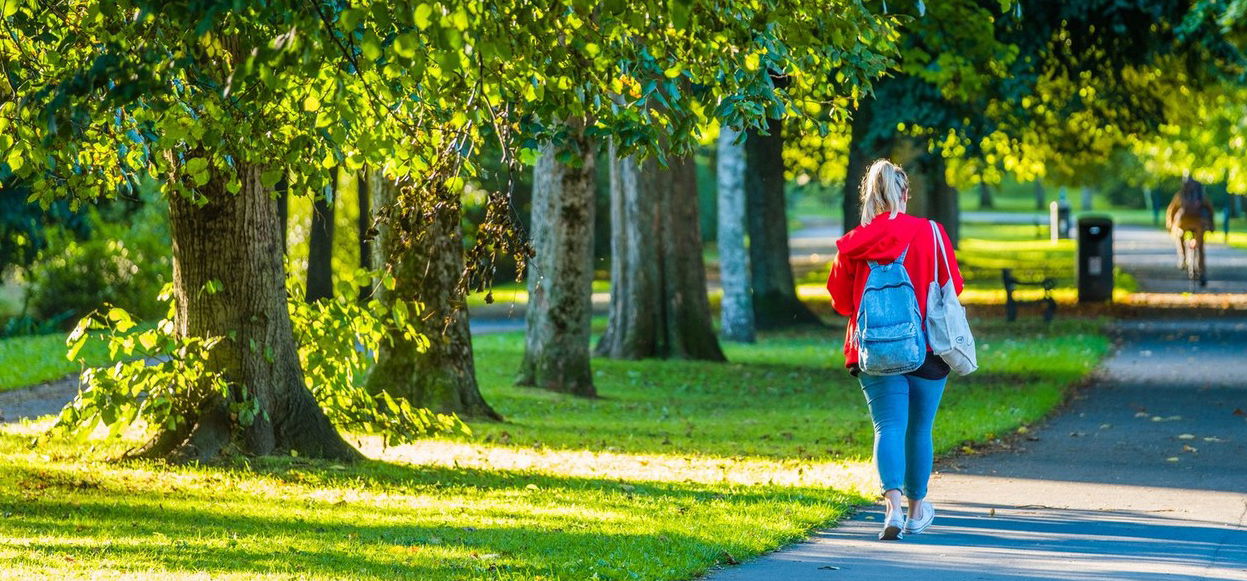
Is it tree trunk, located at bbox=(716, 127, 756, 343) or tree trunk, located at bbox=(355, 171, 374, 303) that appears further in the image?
tree trunk, located at bbox=(716, 127, 756, 343)

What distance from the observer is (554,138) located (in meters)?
7.93

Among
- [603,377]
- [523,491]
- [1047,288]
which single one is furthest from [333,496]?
[1047,288]

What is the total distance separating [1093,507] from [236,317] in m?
4.93

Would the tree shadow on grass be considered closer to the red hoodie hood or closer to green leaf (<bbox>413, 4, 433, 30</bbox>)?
the red hoodie hood

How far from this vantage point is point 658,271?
20266 mm

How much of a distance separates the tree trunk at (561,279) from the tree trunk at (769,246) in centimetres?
983

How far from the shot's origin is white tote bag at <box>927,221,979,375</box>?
7613mm

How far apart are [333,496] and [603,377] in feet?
31.2

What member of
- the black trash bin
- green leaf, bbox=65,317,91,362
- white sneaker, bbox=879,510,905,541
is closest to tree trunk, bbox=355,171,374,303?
green leaf, bbox=65,317,91,362

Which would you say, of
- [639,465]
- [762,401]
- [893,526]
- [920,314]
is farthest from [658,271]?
[920,314]

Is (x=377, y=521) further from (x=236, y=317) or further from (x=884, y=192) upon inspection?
(x=884, y=192)

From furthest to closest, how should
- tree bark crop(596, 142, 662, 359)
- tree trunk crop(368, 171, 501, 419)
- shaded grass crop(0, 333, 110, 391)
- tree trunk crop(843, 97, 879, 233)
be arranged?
tree trunk crop(843, 97, 879, 233)
tree bark crop(596, 142, 662, 359)
shaded grass crop(0, 333, 110, 391)
tree trunk crop(368, 171, 501, 419)

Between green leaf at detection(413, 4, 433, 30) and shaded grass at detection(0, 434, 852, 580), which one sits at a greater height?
green leaf at detection(413, 4, 433, 30)

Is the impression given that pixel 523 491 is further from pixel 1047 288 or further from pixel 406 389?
pixel 1047 288
